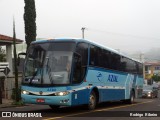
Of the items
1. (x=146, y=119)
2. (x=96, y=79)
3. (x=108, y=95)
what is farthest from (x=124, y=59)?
(x=146, y=119)

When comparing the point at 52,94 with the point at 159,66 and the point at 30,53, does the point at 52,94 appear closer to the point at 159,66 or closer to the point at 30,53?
the point at 30,53

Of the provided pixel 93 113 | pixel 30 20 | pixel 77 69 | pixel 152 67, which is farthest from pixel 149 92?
pixel 152 67

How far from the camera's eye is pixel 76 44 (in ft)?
53.5

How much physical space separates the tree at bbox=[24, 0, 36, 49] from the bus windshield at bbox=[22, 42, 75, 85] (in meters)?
16.4

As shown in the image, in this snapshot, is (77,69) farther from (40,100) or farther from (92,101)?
(92,101)

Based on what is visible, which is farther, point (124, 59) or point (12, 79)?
point (12, 79)

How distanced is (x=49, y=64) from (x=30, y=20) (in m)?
18.1

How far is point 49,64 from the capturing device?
15.6m

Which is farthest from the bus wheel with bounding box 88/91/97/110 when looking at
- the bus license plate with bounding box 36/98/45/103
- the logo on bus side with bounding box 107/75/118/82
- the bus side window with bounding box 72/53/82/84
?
the bus license plate with bounding box 36/98/45/103

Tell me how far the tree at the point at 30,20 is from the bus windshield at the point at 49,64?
16.4 m

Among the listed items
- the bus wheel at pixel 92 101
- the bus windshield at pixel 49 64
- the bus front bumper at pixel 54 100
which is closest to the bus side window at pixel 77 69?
the bus windshield at pixel 49 64

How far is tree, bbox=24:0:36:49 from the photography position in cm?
3278

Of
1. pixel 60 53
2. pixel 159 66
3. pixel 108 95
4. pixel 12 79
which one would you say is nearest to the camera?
pixel 60 53

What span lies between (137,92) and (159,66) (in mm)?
133224
